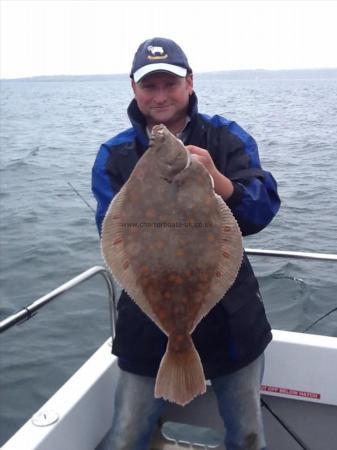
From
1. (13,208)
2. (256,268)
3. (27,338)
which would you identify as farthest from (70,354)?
(13,208)

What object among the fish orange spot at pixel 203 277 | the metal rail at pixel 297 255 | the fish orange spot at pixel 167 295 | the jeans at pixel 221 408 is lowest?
the jeans at pixel 221 408

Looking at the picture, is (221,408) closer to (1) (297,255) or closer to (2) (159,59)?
(1) (297,255)

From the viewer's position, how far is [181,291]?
221 centimetres

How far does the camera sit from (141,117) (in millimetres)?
2842

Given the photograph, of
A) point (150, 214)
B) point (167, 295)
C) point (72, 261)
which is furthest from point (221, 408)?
point (72, 261)

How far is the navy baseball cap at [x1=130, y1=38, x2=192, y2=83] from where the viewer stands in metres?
2.58

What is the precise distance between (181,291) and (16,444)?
132 cm

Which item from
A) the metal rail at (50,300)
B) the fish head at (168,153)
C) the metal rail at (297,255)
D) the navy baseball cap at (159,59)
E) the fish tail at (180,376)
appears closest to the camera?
the fish head at (168,153)

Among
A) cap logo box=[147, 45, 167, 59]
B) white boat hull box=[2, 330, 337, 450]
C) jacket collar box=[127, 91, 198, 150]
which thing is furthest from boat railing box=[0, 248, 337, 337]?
cap logo box=[147, 45, 167, 59]

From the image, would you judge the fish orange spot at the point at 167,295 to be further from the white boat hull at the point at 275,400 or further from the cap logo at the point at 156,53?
the white boat hull at the point at 275,400

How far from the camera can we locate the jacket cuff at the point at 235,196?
242cm

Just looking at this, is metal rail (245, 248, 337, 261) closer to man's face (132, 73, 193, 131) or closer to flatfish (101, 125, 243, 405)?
man's face (132, 73, 193, 131)

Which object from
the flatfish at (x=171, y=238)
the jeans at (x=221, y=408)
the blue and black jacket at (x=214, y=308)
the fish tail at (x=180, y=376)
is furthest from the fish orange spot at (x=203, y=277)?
the jeans at (x=221, y=408)

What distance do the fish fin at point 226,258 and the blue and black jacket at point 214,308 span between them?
0.47 m
